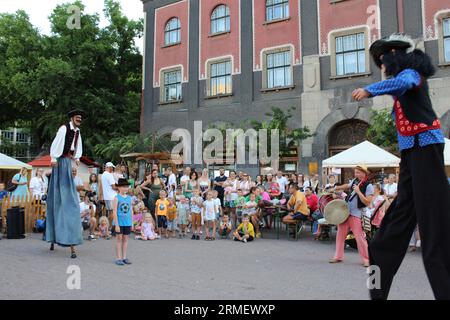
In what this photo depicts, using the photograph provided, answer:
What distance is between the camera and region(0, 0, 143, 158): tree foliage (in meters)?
24.9

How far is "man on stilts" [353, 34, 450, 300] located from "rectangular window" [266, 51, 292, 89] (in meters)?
17.4

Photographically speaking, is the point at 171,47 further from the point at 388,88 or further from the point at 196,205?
the point at 388,88

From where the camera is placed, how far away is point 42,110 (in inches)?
1133

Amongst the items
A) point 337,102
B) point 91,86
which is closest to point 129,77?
point 91,86

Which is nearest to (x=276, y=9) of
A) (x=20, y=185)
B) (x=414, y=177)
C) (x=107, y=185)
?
(x=107, y=185)

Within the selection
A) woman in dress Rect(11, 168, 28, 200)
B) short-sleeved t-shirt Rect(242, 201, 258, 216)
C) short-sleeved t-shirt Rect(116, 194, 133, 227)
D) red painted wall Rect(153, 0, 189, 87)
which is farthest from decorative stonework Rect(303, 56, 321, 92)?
short-sleeved t-shirt Rect(116, 194, 133, 227)

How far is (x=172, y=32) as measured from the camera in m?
24.9

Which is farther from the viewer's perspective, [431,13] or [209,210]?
[431,13]

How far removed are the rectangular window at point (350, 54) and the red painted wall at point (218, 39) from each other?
527 centimetres

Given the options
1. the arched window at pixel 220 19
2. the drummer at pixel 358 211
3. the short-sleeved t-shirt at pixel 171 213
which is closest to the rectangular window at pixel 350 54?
the arched window at pixel 220 19

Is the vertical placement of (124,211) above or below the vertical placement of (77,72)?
below

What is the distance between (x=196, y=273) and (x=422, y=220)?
3.65m

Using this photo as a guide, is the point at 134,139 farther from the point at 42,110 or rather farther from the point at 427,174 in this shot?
the point at 427,174
